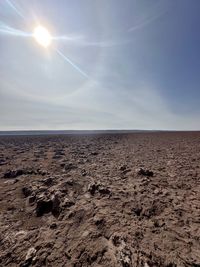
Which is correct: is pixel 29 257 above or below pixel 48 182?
below

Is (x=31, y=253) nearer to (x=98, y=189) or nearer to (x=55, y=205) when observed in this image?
(x=55, y=205)

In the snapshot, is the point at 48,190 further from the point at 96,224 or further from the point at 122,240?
the point at 122,240

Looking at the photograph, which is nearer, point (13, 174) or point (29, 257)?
point (29, 257)

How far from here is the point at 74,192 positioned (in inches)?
234

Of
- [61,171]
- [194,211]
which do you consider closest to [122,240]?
[194,211]

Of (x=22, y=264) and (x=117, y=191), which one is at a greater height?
(x=117, y=191)

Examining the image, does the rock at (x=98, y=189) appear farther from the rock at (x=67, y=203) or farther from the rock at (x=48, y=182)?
the rock at (x=48, y=182)

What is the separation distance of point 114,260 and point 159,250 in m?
0.79

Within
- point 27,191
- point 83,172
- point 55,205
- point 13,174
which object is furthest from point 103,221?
point 13,174

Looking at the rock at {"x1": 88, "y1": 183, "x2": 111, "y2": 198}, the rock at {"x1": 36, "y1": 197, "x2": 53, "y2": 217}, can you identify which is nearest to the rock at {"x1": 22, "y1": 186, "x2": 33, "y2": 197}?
the rock at {"x1": 36, "y1": 197, "x2": 53, "y2": 217}

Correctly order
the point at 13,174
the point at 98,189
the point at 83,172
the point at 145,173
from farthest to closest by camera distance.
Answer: the point at 13,174
the point at 83,172
the point at 145,173
the point at 98,189

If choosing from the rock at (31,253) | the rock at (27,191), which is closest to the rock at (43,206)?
the rock at (27,191)

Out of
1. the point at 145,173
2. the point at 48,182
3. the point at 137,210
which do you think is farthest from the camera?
the point at 145,173

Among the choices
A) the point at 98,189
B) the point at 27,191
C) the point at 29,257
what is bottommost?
the point at 29,257
